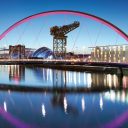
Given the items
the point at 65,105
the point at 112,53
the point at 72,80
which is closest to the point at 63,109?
the point at 65,105

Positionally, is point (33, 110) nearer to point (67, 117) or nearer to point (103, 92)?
point (67, 117)

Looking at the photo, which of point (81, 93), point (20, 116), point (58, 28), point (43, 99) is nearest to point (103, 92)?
point (81, 93)

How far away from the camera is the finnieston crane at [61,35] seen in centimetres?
7839

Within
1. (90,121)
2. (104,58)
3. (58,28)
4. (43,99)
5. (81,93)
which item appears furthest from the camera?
(104,58)

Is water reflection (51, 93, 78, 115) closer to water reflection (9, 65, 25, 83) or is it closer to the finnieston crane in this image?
water reflection (9, 65, 25, 83)

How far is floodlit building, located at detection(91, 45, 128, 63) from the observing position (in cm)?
9031

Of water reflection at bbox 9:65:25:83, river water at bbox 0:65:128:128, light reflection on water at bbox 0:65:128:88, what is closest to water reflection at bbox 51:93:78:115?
river water at bbox 0:65:128:128

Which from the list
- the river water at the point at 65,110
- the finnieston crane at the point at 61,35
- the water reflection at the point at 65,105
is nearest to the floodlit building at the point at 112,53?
the finnieston crane at the point at 61,35

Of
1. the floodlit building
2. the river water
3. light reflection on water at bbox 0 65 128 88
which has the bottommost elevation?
the river water

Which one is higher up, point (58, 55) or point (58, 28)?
point (58, 28)

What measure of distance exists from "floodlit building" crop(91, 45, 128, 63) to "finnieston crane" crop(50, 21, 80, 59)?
10008 millimetres

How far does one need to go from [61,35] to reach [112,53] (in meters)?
19.8

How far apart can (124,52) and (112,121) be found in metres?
70.3

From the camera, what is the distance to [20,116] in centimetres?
2253
